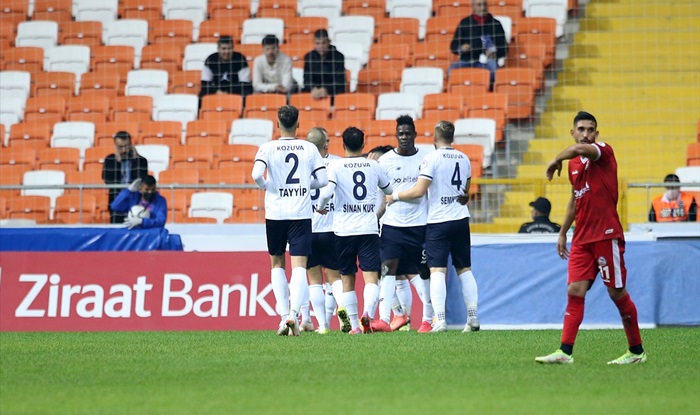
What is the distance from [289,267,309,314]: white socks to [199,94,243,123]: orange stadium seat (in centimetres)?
902

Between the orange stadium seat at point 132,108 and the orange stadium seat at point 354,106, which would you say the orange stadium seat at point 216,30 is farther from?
the orange stadium seat at point 354,106

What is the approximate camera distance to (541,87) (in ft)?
67.5

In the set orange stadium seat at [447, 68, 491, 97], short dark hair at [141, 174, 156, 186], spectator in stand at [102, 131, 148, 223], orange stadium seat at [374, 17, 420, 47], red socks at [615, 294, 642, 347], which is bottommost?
red socks at [615, 294, 642, 347]

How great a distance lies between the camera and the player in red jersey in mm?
8750

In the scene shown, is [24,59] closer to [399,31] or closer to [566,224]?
[399,31]

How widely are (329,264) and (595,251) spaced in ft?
16.3

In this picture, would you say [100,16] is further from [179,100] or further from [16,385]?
[16,385]

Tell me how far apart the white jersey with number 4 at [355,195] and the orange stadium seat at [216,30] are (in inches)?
426

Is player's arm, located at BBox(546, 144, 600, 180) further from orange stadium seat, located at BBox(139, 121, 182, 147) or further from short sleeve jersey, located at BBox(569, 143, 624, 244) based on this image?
orange stadium seat, located at BBox(139, 121, 182, 147)

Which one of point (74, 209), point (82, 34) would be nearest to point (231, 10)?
point (82, 34)

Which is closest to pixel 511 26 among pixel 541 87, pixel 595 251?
pixel 541 87

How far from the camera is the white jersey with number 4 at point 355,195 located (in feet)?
42.0

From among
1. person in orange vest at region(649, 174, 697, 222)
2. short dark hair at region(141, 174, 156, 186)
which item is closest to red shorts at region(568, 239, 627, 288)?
person in orange vest at region(649, 174, 697, 222)

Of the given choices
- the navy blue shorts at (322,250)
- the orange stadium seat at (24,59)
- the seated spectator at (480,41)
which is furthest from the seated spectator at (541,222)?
the orange stadium seat at (24,59)
